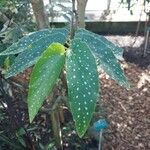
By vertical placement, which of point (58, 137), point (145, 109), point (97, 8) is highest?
point (97, 8)

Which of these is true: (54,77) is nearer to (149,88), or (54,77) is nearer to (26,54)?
(26,54)

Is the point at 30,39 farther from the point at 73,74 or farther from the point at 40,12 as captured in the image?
the point at 40,12

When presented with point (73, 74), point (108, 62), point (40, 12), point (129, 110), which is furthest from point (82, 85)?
point (129, 110)

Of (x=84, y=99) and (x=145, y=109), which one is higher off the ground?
(x=84, y=99)

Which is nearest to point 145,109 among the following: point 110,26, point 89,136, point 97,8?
point 89,136

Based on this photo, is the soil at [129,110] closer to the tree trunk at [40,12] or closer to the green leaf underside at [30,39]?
the tree trunk at [40,12]

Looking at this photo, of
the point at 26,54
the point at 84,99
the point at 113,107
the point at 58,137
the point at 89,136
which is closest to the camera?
the point at 84,99

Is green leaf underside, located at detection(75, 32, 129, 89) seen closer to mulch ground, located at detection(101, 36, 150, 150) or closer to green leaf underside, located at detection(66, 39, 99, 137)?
green leaf underside, located at detection(66, 39, 99, 137)

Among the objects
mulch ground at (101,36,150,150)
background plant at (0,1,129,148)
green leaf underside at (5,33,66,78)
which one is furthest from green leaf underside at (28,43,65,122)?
mulch ground at (101,36,150,150)
